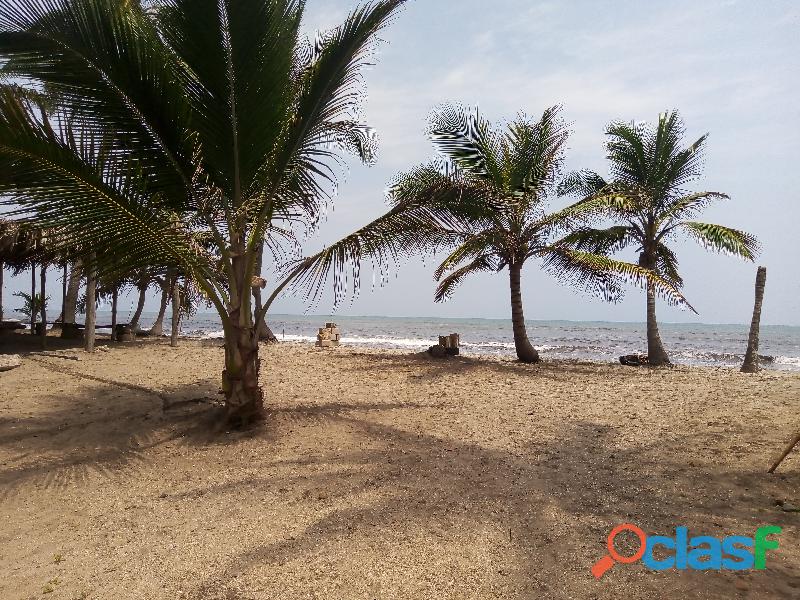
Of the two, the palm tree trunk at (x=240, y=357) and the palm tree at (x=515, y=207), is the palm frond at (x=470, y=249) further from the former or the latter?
the palm tree trunk at (x=240, y=357)

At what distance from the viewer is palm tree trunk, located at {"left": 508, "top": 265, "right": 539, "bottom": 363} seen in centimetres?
1171

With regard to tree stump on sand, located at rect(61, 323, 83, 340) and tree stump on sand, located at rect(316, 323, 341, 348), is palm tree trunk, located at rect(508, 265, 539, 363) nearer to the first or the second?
tree stump on sand, located at rect(316, 323, 341, 348)

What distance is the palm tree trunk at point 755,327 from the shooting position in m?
12.0

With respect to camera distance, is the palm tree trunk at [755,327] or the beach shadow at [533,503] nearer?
the beach shadow at [533,503]

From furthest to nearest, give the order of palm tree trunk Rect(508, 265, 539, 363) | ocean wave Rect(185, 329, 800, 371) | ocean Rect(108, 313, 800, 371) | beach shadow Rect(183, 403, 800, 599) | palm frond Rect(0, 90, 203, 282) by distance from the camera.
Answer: ocean Rect(108, 313, 800, 371) → ocean wave Rect(185, 329, 800, 371) → palm tree trunk Rect(508, 265, 539, 363) → palm frond Rect(0, 90, 203, 282) → beach shadow Rect(183, 403, 800, 599)

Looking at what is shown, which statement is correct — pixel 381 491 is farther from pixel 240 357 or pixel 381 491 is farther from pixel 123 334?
pixel 123 334

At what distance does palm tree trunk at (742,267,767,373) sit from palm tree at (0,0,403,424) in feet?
38.4

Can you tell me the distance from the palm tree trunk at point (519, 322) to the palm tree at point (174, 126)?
718cm

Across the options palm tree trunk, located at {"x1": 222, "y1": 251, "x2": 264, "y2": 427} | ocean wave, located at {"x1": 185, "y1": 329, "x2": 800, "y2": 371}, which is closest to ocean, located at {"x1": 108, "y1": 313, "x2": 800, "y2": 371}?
ocean wave, located at {"x1": 185, "y1": 329, "x2": 800, "y2": 371}

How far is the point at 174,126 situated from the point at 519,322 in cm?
891

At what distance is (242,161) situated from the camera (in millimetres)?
5395

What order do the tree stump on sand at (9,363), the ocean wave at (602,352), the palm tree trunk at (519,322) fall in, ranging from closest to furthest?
the tree stump on sand at (9,363)
the palm tree trunk at (519,322)
the ocean wave at (602,352)

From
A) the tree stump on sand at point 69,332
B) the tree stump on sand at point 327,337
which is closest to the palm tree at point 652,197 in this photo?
the tree stump on sand at point 327,337

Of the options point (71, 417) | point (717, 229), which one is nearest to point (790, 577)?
point (71, 417)
